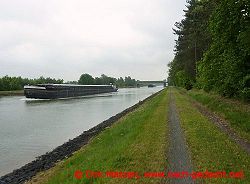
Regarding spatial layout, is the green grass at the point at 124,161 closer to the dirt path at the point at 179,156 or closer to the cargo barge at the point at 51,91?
the dirt path at the point at 179,156

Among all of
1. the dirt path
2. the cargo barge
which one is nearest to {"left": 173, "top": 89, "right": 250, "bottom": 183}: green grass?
the dirt path

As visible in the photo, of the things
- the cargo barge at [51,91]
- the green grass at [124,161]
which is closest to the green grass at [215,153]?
the green grass at [124,161]

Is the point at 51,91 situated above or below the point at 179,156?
below

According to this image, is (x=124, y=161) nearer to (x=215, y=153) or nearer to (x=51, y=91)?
(x=215, y=153)

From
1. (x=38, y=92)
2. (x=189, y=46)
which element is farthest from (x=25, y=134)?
(x=38, y=92)

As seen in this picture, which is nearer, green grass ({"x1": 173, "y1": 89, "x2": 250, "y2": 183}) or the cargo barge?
green grass ({"x1": 173, "y1": 89, "x2": 250, "y2": 183})

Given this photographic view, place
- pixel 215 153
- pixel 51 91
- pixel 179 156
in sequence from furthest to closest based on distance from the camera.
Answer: pixel 51 91, pixel 215 153, pixel 179 156

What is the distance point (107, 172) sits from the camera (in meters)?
10.6

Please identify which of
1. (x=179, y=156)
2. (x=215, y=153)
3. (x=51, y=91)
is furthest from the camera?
(x=51, y=91)

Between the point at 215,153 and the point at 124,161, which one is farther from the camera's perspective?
the point at 215,153

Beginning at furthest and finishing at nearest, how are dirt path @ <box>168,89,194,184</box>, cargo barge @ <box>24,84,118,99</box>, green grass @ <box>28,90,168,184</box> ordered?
cargo barge @ <box>24,84,118,99</box> → green grass @ <box>28,90,168,184</box> → dirt path @ <box>168,89,194,184</box>

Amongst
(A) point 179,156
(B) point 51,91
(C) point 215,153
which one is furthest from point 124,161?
(B) point 51,91

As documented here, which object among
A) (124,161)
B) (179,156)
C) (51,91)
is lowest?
(51,91)

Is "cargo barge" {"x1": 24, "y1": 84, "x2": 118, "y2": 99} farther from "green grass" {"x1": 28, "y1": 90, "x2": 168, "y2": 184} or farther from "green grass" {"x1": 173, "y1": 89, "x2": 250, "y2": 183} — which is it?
"green grass" {"x1": 173, "y1": 89, "x2": 250, "y2": 183}
